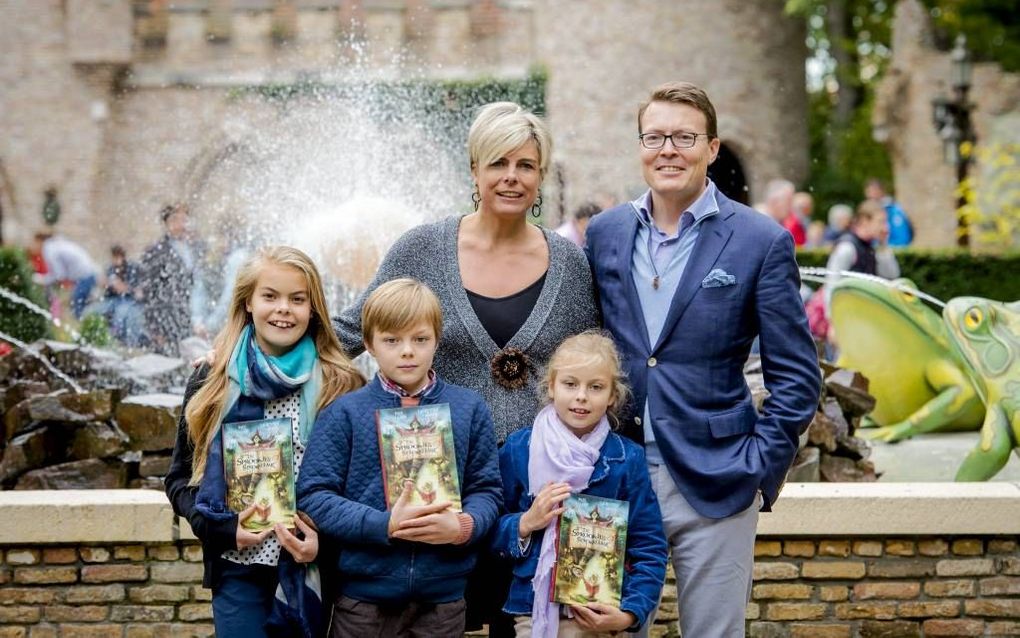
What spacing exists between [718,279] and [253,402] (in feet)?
3.83

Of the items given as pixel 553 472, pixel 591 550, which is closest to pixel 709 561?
pixel 591 550

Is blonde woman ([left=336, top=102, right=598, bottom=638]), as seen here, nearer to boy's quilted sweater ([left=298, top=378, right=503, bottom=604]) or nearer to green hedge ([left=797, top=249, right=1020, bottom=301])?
boy's quilted sweater ([left=298, top=378, right=503, bottom=604])

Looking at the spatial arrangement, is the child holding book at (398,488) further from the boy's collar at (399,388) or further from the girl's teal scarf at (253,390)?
the girl's teal scarf at (253,390)

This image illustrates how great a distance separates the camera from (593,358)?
3068 millimetres

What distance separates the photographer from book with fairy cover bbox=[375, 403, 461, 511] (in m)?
3.03

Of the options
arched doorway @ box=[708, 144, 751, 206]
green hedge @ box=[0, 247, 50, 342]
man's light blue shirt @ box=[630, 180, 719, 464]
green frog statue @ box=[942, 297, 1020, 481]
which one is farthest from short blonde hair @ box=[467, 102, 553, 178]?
arched doorway @ box=[708, 144, 751, 206]

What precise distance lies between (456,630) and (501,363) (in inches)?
26.2

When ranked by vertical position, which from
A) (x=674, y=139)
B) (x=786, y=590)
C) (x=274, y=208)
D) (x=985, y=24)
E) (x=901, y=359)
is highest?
(x=985, y=24)

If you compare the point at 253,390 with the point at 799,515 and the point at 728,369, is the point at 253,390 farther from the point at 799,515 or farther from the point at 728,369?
the point at 799,515

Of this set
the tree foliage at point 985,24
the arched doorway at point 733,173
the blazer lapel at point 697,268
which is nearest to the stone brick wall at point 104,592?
the blazer lapel at point 697,268

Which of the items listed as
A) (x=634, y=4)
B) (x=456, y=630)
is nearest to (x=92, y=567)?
(x=456, y=630)

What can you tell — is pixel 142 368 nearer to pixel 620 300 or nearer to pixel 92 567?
pixel 92 567

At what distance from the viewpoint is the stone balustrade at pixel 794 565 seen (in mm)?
4391

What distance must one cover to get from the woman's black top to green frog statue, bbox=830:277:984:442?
455 cm
